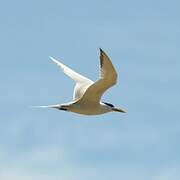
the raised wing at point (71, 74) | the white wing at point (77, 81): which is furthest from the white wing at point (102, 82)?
the raised wing at point (71, 74)

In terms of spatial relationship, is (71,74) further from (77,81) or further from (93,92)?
(93,92)

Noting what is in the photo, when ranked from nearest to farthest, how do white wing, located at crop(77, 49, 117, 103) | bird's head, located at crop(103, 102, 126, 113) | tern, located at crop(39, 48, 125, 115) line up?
white wing, located at crop(77, 49, 117, 103) < tern, located at crop(39, 48, 125, 115) < bird's head, located at crop(103, 102, 126, 113)

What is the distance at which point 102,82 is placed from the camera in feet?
114

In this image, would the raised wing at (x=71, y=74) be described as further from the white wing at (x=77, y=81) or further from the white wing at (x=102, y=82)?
the white wing at (x=102, y=82)

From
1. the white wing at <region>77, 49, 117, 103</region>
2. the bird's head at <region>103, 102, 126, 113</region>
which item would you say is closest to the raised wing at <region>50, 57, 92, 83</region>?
the bird's head at <region>103, 102, 126, 113</region>

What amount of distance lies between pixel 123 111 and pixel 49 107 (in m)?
4.36

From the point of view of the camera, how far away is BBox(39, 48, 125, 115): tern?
3338 centimetres

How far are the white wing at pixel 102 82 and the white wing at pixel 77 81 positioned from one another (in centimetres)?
116

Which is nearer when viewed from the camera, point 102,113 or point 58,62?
point 102,113

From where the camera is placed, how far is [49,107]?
3578cm

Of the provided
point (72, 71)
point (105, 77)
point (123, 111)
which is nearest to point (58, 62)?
point (72, 71)

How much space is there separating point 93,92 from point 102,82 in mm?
1502

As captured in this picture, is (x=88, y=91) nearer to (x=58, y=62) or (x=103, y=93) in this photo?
(x=103, y=93)

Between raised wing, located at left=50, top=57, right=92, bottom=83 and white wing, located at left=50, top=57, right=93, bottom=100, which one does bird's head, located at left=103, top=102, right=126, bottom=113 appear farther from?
raised wing, located at left=50, top=57, right=92, bottom=83
